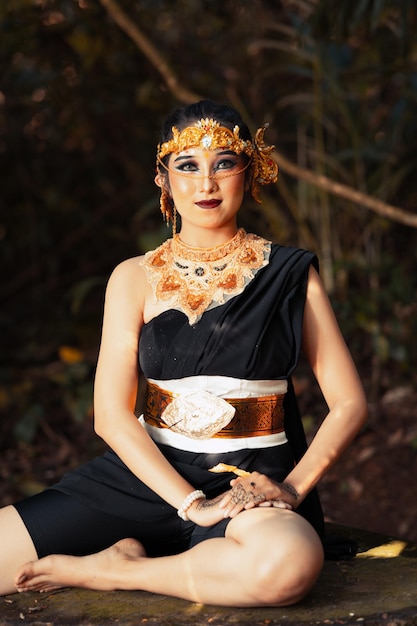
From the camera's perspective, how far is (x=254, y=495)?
217 cm

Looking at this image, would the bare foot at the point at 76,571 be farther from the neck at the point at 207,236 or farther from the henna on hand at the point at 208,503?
the neck at the point at 207,236

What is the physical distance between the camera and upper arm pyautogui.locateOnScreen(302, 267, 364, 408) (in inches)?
94.0

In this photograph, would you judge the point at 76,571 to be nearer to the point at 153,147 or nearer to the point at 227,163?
the point at 227,163

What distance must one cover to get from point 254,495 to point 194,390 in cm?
32

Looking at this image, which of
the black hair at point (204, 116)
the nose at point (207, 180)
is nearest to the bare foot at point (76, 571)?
the nose at point (207, 180)

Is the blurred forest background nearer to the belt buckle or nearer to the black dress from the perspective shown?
the black dress

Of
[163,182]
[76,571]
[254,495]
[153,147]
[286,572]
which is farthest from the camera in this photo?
[153,147]

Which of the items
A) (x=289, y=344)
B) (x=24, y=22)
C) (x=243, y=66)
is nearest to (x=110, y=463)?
(x=289, y=344)

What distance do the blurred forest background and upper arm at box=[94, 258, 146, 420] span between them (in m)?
1.61

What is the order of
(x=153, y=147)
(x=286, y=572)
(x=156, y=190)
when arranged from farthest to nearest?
(x=153, y=147), (x=156, y=190), (x=286, y=572)

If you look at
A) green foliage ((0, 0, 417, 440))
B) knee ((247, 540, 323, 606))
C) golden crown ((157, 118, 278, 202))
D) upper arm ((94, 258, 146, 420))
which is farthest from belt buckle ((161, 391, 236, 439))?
green foliage ((0, 0, 417, 440))

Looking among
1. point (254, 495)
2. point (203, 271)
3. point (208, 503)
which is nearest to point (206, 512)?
point (208, 503)

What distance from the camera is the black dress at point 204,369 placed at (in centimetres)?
235

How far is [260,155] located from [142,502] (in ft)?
3.08
